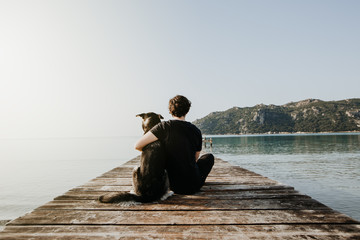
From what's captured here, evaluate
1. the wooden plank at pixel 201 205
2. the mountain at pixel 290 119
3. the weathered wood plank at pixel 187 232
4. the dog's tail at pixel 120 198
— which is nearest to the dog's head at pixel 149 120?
the dog's tail at pixel 120 198

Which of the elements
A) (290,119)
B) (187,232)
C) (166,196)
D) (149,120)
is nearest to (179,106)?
(149,120)

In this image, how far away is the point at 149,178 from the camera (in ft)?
12.2

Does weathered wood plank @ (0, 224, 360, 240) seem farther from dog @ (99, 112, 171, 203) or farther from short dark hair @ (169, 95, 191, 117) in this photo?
short dark hair @ (169, 95, 191, 117)

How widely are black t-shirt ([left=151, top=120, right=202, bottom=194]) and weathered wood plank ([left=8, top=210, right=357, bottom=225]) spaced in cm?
80

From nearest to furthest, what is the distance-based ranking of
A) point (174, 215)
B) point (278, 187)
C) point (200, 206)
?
1. point (174, 215)
2. point (200, 206)
3. point (278, 187)

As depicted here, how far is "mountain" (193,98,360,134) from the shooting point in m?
137

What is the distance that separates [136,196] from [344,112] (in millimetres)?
170702

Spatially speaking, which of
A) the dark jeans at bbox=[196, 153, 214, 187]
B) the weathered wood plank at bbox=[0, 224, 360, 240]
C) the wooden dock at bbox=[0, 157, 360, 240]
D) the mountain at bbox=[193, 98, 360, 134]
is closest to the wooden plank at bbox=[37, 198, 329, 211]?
the wooden dock at bbox=[0, 157, 360, 240]

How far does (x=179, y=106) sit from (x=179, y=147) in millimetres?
764

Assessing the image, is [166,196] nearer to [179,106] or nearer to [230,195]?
[230,195]

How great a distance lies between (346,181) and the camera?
1681 cm

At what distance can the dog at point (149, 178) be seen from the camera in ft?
12.2

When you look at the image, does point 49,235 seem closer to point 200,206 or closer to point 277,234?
point 200,206

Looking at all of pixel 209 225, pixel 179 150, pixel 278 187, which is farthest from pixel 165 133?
pixel 278 187
